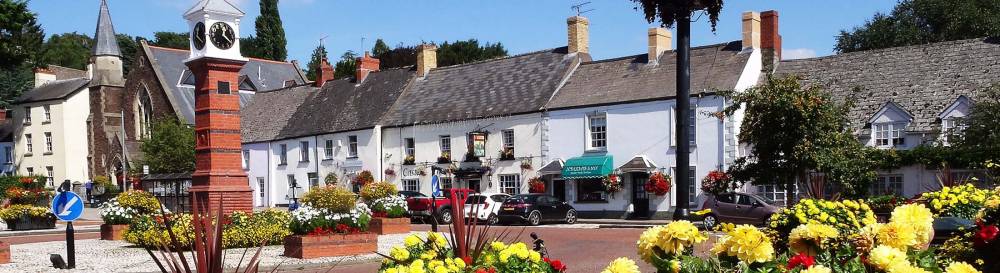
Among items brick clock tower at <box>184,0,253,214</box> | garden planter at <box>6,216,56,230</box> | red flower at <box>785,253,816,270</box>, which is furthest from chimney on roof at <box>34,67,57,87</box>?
red flower at <box>785,253,816,270</box>

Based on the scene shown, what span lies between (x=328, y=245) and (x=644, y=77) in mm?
21096

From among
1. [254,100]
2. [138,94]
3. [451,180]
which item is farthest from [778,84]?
[138,94]

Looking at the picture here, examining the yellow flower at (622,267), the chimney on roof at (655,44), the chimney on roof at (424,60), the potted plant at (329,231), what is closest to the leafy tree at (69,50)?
the chimney on roof at (424,60)

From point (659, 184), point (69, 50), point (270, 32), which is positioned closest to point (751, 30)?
point (659, 184)

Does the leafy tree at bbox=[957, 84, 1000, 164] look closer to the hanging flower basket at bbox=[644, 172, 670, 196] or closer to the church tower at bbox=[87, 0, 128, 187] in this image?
the hanging flower basket at bbox=[644, 172, 670, 196]

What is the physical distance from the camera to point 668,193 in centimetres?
3309

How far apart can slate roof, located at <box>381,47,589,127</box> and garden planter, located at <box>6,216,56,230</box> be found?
1638 centimetres

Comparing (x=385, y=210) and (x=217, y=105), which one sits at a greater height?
(x=217, y=105)

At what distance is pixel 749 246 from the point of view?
4961 millimetres

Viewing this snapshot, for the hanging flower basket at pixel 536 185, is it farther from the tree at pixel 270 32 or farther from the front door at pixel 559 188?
the tree at pixel 270 32

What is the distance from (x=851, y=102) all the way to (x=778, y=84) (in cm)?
259

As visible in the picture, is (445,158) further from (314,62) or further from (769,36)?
(314,62)

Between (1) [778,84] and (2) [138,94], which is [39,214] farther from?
(2) [138,94]

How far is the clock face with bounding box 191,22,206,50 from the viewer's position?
2316 centimetres
